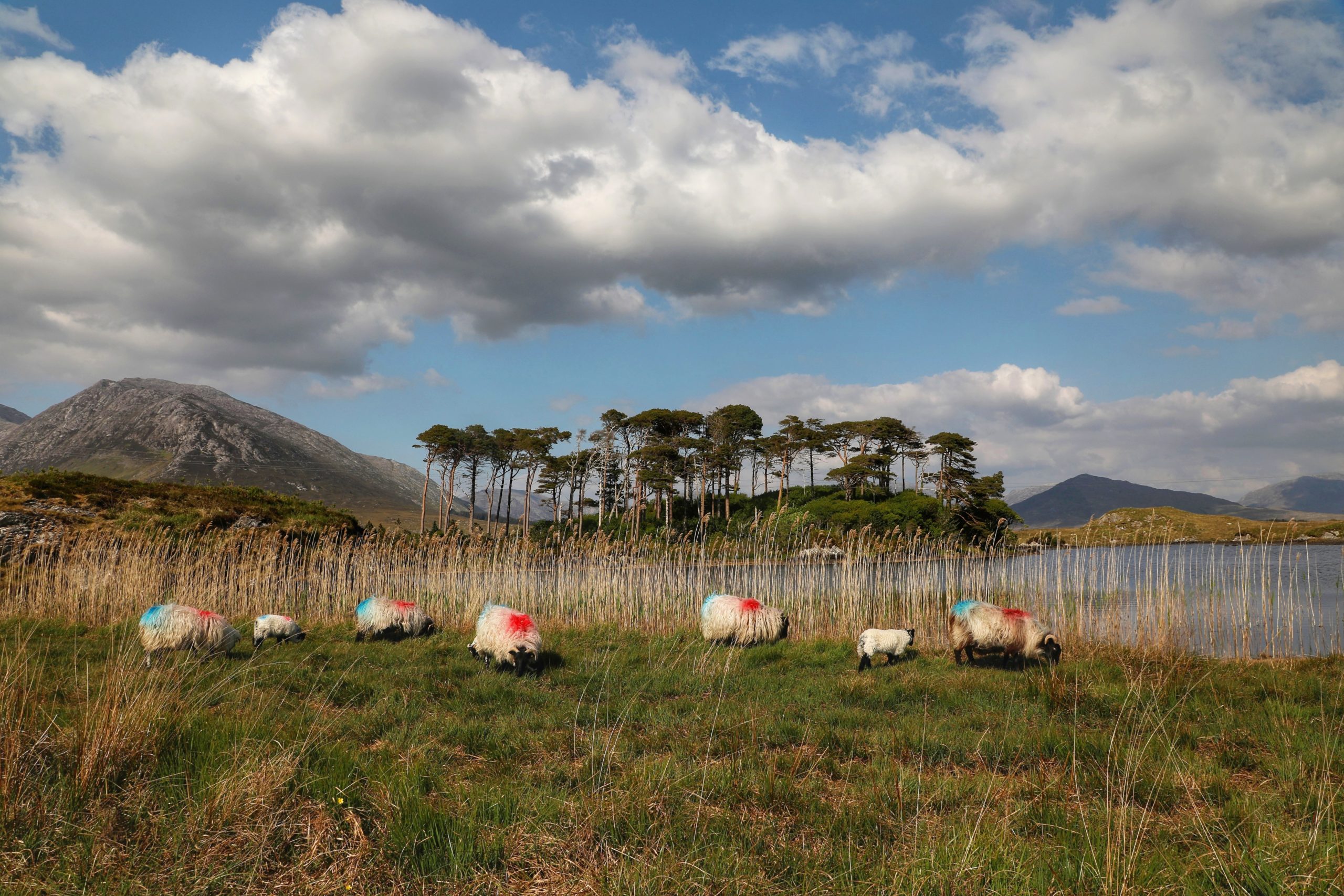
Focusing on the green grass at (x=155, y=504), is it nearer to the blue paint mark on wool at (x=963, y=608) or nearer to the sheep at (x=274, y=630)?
the sheep at (x=274, y=630)

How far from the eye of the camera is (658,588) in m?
14.2

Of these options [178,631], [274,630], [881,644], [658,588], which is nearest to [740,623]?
[881,644]

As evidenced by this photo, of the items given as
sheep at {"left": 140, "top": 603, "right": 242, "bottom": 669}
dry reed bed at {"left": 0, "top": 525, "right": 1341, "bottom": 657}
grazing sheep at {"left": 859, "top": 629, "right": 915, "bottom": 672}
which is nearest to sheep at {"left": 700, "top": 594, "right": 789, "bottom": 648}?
dry reed bed at {"left": 0, "top": 525, "right": 1341, "bottom": 657}

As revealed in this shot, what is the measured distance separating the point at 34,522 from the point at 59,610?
6.83m

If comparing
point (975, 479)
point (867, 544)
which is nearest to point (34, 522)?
point (867, 544)

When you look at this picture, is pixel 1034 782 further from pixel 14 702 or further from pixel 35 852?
pixel 14 702

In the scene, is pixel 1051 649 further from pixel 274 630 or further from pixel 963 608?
pixel 274 630

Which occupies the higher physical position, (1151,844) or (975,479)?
(975,479)

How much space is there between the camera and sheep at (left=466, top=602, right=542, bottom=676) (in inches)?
360

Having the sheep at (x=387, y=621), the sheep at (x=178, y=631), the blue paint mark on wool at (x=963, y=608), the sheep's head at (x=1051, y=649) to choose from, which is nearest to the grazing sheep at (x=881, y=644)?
the blue paint mark on wool at (x=963, y=608)

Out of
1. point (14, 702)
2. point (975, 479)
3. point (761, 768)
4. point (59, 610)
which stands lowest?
point (59, 610)

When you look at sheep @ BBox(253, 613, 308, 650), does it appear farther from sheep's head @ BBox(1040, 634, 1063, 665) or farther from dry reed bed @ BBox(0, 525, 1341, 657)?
sheep's head @ BBox(1040, 634, 1063, 665)

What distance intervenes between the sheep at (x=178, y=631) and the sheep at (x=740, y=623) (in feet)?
25.1

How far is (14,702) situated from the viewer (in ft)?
14.8
